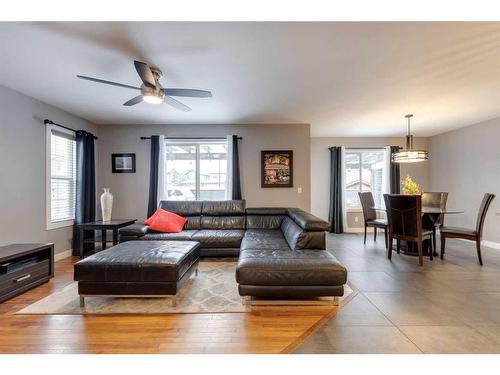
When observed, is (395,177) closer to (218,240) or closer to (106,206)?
(218,240)

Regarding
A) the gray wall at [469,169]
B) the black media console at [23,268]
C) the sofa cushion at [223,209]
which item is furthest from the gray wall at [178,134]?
the gray wall at [469,169]

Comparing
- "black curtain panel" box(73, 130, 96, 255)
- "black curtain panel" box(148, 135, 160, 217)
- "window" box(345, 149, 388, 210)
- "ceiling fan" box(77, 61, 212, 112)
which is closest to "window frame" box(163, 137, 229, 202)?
"black curtain panel" box(148, 135, 160, 217)

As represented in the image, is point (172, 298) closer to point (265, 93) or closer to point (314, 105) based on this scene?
point (265, 93)

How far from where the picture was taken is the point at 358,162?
6.60 meters

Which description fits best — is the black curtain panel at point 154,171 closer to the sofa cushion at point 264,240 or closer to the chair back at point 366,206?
the sofa cushion at point 264,240

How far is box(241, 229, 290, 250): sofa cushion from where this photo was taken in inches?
120

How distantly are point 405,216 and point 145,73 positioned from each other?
3.99 m

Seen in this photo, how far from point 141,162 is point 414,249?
17.8 ft

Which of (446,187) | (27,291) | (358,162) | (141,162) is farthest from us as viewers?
(358,162)

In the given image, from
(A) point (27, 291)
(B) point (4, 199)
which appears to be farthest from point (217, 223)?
(B) point (4, 199)

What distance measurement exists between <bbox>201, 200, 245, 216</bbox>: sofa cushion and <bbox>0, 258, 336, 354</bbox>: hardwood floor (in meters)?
2.35

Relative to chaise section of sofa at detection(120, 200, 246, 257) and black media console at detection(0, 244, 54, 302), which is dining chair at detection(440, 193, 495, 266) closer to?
chaise section of sofa at detection(120, 200, 246, 257)

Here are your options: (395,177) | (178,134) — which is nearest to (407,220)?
(395,177)

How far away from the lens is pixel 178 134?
5078 millimetres
